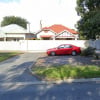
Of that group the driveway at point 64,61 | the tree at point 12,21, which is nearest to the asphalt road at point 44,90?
the driveway at point 64,61

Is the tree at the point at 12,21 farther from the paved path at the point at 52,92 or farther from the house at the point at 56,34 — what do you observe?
the paved path at the point at 52,92

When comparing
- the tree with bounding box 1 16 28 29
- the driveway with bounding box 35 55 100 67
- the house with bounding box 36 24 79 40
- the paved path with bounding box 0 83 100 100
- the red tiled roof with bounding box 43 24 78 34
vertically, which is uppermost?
the tree with bounding box 1 16 28 29

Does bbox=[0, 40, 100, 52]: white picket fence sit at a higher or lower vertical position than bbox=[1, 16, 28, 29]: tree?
lower

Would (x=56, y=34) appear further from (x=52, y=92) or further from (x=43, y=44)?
(x=52, y=92)

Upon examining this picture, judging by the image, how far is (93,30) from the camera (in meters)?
30.0

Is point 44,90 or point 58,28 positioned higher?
point 58,28

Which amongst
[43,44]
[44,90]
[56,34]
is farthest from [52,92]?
[56,34]

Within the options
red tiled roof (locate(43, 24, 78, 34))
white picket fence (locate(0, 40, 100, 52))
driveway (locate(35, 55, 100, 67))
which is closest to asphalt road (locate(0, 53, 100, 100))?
driveway (locate(35, 55, 100, 67))

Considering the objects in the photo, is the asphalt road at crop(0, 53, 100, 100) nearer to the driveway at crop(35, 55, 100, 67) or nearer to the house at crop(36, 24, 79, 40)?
the driveway at crop(35, 55, 100, 67)

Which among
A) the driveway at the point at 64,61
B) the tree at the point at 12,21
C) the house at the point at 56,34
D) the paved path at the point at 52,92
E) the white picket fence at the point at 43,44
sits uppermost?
the tree at the point at 12,21

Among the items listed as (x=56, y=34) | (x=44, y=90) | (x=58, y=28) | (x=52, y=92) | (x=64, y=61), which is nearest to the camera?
(x=52, y=92)

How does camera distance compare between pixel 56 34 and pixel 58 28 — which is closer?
pixel 56 34

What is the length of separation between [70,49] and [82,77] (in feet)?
66.2

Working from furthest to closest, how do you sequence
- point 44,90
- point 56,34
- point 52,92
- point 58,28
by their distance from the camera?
point 58,28 → point 56,34 → point 44,90 → point 52,92
